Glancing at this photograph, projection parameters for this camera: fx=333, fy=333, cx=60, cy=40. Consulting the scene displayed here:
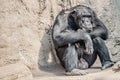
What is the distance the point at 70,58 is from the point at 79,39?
260 millimetres

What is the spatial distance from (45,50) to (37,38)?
21cm

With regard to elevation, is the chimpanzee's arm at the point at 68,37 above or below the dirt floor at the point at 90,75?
above

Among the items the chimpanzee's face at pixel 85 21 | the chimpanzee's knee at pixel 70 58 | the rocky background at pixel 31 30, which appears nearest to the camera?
the chimpanzee's knee at pixel 70 58

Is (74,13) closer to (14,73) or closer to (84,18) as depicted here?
(84,18)

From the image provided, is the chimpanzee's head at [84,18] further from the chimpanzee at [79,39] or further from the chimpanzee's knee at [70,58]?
the chimpanzee's knee at [70,58]

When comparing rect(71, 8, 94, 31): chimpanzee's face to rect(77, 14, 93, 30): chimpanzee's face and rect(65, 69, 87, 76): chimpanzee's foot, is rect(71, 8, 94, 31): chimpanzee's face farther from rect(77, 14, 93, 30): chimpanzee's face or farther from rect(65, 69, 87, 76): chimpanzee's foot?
rect(65, 69, 87, 76): chimpanzee's foot

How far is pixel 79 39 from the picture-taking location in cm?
403

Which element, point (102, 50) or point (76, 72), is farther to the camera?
point (102, 50)

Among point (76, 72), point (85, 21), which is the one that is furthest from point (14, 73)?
point (85, 21)

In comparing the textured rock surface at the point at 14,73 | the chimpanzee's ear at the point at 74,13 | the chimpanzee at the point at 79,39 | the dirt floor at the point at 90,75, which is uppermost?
the chimpanzee's ear at the point at 74,13

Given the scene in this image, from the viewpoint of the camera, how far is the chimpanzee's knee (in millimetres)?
3943

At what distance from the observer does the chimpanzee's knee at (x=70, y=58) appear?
12.9 ft

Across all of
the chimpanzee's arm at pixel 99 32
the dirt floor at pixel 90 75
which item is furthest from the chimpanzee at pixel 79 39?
the dirt floor at pixel 90 75

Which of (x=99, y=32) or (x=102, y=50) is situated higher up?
(x=99, y=32)
